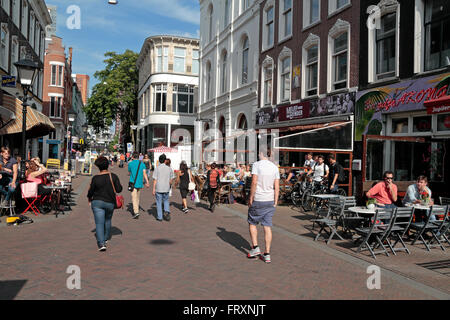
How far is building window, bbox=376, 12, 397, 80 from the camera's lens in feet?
41.5

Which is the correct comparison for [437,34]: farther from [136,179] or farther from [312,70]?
[136,179]

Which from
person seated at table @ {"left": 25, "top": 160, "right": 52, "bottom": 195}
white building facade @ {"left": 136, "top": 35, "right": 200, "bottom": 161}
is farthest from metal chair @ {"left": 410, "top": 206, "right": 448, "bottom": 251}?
white building facade @ {"left": 136, "top": 35, "right": 200, "bottom": 161}

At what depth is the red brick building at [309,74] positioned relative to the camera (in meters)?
14.4

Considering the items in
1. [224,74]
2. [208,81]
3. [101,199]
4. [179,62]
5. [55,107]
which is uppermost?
[179,62]

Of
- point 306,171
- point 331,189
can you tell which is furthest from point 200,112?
point 331,189

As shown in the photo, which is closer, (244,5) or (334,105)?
(334,105)

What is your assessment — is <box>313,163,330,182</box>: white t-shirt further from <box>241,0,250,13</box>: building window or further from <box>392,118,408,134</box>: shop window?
<box>241,0,250,13</box>: building window

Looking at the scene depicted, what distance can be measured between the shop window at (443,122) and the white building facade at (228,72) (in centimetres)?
1094

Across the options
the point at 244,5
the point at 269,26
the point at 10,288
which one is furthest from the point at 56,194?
the point at 244,5

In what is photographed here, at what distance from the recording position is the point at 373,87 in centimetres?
1323

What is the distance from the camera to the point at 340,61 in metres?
15.3

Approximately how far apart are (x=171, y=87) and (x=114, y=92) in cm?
1311

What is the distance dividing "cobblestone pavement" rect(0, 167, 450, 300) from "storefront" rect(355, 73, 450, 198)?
439 centimetres
